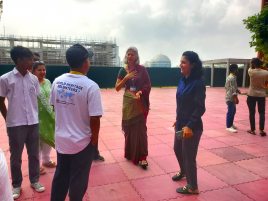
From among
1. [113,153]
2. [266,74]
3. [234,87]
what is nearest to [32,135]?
[113,153]

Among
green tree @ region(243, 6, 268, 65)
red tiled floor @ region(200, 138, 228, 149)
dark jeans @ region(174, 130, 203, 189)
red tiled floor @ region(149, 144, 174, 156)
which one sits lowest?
red tiled floor @ region(200, 138, 228, 149)

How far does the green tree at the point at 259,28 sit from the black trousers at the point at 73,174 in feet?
45.1

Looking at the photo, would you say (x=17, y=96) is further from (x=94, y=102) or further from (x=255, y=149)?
(x=255, y=149)

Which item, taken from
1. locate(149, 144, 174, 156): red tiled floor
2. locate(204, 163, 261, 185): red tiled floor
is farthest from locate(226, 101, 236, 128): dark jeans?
locate(204, 163, 261, 185): red tiled floor

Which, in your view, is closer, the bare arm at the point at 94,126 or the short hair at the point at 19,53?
the bare arm at the point at 94,126

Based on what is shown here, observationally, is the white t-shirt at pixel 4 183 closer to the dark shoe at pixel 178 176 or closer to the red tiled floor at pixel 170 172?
the red tiled floor at pixel 170 172

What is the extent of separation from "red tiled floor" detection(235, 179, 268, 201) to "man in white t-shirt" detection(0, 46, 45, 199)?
9.75 ft

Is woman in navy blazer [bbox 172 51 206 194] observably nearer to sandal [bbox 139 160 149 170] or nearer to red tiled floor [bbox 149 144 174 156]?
sandal [bbox 139 160 149 170]

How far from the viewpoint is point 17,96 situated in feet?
10.3

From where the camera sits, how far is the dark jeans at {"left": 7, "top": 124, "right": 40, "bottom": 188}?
3167 mm

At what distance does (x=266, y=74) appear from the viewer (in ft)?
20.0

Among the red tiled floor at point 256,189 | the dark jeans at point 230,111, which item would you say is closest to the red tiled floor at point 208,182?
the red tiled floor at point 256,189

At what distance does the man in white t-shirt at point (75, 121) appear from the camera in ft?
7.56

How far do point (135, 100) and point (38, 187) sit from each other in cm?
193
